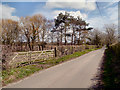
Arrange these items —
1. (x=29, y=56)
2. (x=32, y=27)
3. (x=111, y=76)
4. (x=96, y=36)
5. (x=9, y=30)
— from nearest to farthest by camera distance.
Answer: (x=111, y=76) < (x=29, y=56) < (x=9, y=30) < (x=32, y=27) < (x=96, y=36)

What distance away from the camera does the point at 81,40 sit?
127ft

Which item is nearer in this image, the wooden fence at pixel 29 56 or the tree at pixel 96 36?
the wooden fence at pixel 29 56

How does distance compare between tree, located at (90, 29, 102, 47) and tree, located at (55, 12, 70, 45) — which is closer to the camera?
tree, located at (55, 12, 70, 45)

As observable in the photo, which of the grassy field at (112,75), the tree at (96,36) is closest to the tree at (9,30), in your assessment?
the grassy field at (112,75)

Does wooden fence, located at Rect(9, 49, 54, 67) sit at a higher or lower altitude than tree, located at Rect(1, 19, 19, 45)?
lower

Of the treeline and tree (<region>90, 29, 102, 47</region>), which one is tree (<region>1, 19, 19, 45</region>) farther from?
tree (<region>90, 29, 102, 47</region>)

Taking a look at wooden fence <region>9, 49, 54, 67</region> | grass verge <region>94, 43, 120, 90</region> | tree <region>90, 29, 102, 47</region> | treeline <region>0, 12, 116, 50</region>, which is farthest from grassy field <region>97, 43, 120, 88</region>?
tree <region>90, 29, 102, 47</region>

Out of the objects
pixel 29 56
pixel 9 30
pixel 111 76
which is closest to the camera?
pixel 111 76

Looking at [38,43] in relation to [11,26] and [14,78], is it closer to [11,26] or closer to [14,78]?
[11,26]

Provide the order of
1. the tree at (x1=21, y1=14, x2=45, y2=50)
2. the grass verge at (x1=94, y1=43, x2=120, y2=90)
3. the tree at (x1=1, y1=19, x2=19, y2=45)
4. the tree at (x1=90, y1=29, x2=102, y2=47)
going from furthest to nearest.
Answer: the tree at (x1=90, y1=29, x2=102, y2=47) < the tree at (x1=21, y1=14, x2=45, y2=50) < the tree at (x1=1, y1=19, x2=19, y2=45) < the grass verge at (x1=94, y1=43, x2=120, y2=90)

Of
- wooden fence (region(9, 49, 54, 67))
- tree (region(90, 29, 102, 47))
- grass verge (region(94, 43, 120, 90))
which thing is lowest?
grass verge (region(94, 43, 120, 90))

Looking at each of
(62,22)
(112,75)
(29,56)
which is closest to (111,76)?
(112,75)

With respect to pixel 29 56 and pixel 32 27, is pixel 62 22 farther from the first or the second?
pixel 29 56

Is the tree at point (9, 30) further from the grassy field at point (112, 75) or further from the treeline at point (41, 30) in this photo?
the grassy field at point (112, 75)
